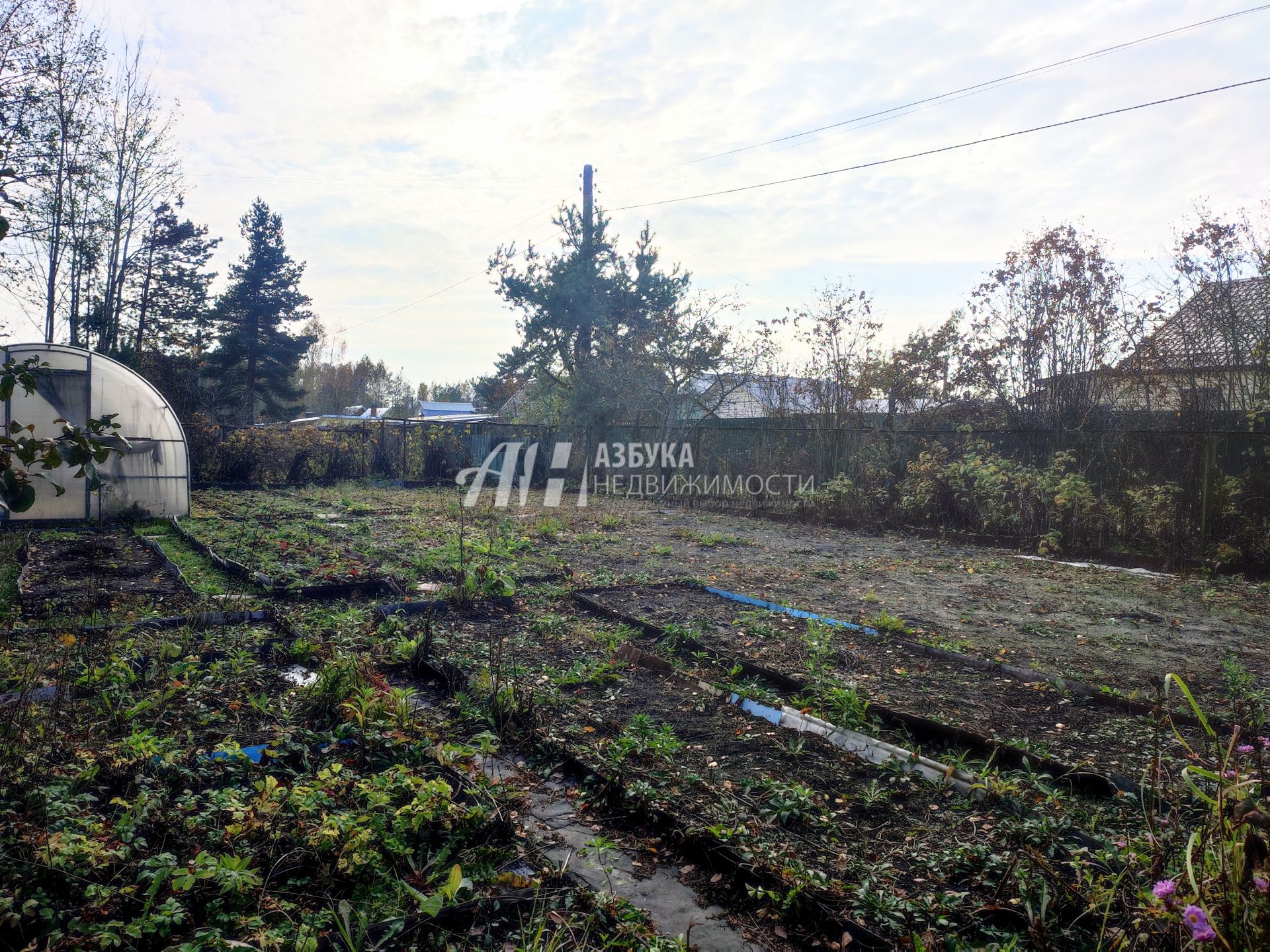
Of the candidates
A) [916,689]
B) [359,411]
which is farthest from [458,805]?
[359,411]

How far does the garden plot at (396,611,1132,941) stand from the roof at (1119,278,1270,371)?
885 centimetres

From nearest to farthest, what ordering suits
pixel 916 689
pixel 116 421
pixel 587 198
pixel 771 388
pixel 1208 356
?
pixel 916 689
pixel 1208 356
pixel 116 421
pixel 771 388
pixel 587 198

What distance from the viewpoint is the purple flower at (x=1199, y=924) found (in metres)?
1.26

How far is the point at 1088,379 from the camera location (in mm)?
10781

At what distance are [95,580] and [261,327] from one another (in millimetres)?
25534

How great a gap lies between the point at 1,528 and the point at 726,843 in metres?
11.1

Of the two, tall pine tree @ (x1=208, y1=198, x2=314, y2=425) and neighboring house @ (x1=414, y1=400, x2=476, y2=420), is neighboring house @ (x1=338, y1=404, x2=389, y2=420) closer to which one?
neighboring house @ (x1=414, y1=400, x2=476, y2=420)

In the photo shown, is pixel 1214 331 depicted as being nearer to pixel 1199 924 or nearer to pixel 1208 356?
pixel 1208 356

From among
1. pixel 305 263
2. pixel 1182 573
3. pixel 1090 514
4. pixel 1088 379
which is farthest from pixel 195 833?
pixel 305 263

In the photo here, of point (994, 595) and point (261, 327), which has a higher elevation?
point (261, 327)

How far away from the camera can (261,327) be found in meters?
28.7

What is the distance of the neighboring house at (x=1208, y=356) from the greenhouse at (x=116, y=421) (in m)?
14.1

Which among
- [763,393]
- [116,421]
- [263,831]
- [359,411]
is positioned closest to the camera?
[263,831]

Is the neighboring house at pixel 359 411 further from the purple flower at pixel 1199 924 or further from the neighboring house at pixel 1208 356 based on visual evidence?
the purple flower at pixel 1199 924
